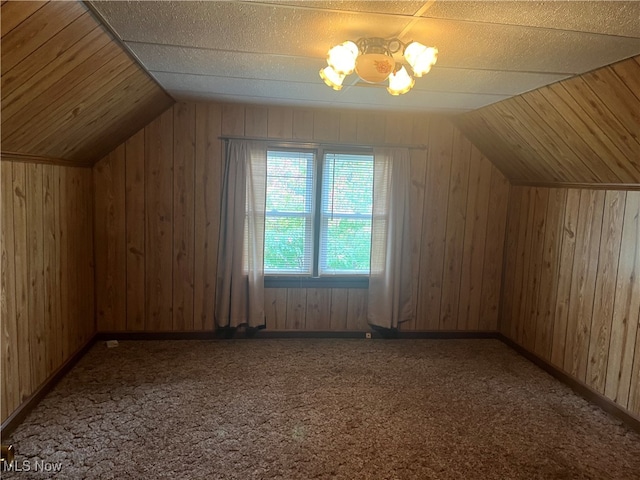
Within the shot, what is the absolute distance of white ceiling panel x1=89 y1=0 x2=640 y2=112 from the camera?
1.80 m

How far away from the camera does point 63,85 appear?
7.41 feet

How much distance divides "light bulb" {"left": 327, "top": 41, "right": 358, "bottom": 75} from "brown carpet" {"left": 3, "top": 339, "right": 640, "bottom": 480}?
2.04 meters

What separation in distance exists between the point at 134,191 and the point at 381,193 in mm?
2279

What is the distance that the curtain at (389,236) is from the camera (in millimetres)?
4195

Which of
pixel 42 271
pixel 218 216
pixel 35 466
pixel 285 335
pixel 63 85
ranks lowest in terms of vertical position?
pixel 35 466

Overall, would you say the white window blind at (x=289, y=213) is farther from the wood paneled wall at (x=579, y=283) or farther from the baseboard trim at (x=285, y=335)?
the wood paneled wall at (x=579, y=283)

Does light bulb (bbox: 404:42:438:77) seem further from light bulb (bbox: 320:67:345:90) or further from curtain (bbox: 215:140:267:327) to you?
curtain (bbox: 215:140:267:327)

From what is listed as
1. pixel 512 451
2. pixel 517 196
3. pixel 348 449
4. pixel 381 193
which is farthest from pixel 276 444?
pixel 517 196

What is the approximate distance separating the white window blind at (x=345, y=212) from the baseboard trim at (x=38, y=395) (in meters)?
2.23

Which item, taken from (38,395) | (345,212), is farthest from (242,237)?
(38,395)

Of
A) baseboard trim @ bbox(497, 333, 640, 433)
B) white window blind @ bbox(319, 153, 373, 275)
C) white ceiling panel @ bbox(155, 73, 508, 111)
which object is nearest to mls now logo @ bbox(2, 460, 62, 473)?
white ceiling panel @ bbox(155, 73, 508, 111)

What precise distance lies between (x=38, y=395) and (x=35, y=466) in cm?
75

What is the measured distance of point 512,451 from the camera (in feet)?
8.43

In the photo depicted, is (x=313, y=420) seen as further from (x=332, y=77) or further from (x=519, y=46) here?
(x=519, y=46)
